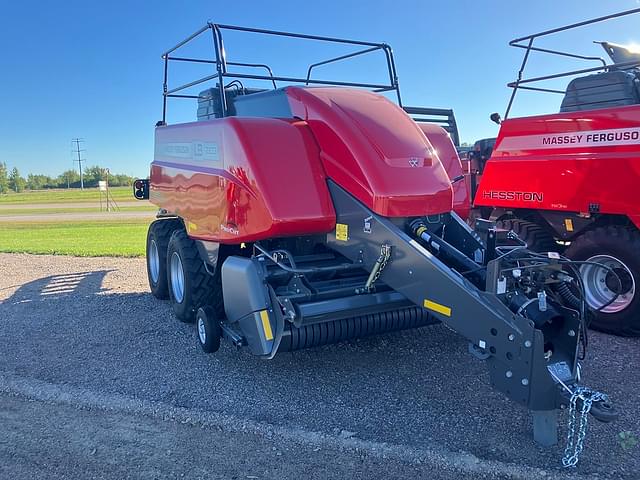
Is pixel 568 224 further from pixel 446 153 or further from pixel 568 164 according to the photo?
pixel 446 153

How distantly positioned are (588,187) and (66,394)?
4.69 meters

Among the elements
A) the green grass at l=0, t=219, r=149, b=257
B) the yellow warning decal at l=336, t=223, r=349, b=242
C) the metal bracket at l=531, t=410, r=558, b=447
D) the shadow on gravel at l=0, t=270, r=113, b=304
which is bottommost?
the green grass at l=0, t=219, r=149, b=257

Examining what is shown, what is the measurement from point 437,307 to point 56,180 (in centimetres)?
10228

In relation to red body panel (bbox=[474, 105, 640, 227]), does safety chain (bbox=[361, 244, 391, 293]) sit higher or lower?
lower

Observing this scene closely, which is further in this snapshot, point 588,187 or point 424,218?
point 588,187

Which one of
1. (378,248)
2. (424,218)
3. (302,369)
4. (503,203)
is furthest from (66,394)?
(503,203)

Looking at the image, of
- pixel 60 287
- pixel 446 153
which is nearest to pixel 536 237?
pixel 446 153

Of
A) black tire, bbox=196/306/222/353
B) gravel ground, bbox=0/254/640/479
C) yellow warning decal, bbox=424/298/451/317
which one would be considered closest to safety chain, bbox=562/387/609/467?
gravel ground, bbox=0/254/640/479

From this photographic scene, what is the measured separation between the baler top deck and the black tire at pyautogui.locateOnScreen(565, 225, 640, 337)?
182 centimetres

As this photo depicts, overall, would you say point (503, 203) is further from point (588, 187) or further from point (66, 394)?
point (66, 394)

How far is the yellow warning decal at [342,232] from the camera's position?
13.3ft

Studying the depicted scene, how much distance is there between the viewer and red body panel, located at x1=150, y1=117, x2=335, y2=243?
3.99m

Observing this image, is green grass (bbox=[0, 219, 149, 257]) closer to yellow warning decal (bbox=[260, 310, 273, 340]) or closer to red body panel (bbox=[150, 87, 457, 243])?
red body panel (bbox=[150, 87, 457, 243])

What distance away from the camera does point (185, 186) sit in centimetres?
514
